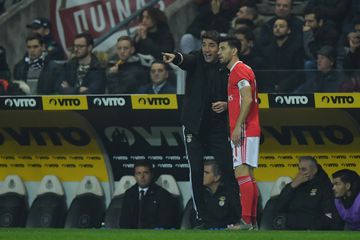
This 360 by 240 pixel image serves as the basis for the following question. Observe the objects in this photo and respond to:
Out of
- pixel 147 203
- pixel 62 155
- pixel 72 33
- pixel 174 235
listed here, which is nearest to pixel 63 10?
pixel 72 33

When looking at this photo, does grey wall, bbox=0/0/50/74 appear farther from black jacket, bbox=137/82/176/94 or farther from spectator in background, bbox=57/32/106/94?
black jacket, bbox=137/82/176/94

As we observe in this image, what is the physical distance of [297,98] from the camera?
14.9 meters

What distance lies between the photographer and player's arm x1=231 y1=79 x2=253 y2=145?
12.9 meters

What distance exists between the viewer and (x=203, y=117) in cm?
1376

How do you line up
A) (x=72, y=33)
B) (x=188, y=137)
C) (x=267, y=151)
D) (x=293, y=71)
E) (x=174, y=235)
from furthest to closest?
(x=72, y=33)
(x=267, y=151)
(x=293, y=71)
(x=188, y=137)
(x=174, y=235)

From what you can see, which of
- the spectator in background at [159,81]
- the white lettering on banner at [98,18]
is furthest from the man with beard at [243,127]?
the white lettering on banner at [98,18]

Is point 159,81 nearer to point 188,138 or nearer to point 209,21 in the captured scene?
point 188,138

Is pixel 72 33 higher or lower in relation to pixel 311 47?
higher

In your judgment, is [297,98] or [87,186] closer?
[297,98]

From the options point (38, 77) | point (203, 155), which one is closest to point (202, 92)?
point (203, 155)

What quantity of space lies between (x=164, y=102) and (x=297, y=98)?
1553 millimetres

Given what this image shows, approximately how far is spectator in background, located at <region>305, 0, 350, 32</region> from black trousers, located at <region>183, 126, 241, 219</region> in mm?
3298

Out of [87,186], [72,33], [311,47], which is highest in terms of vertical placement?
[72,33]

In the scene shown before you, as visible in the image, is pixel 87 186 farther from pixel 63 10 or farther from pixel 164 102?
pixel 63 10
